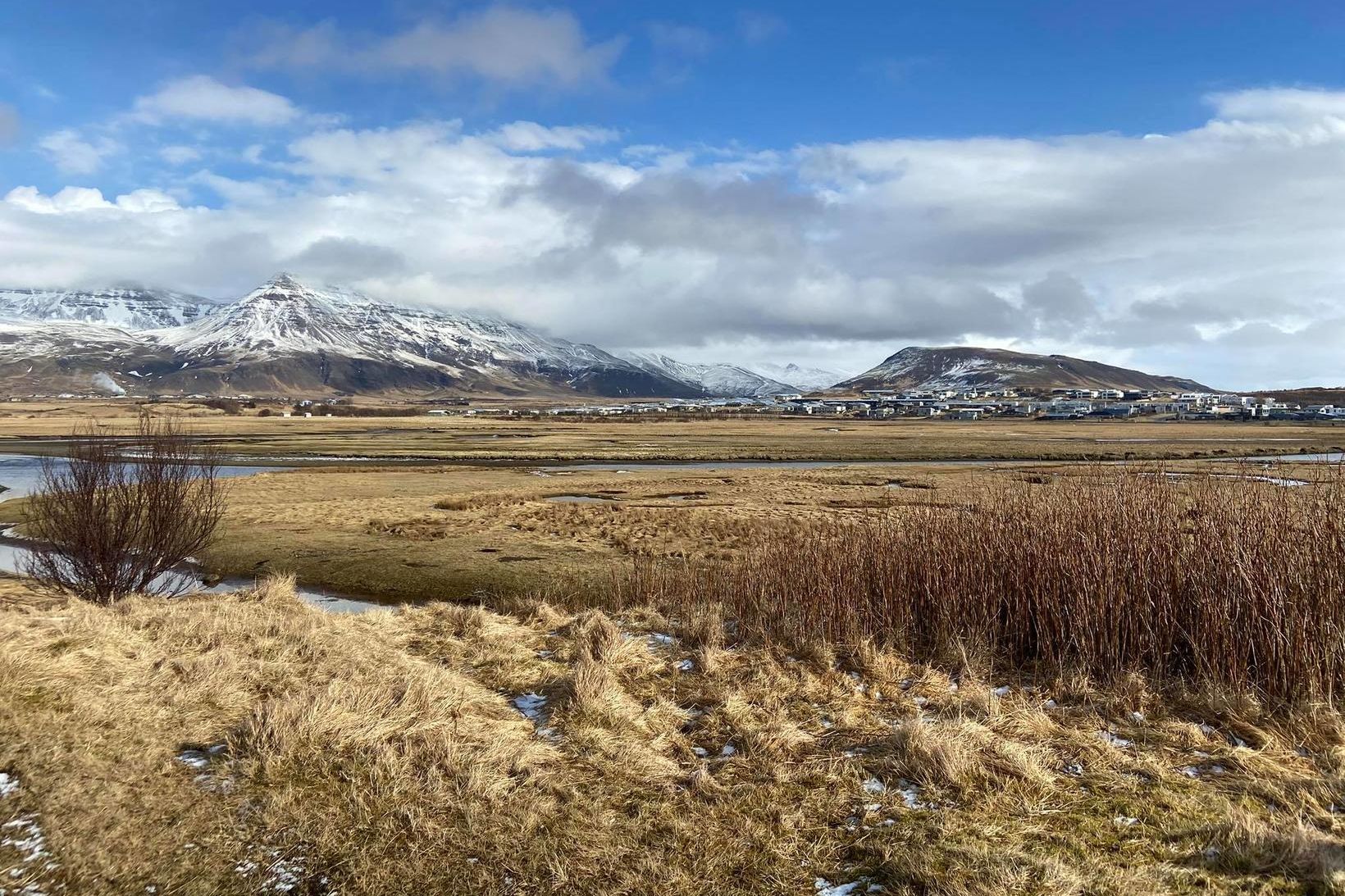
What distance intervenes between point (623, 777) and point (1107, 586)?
7702 millimetres

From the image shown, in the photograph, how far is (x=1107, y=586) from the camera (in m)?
11.1

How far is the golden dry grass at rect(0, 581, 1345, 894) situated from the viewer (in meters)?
5.82

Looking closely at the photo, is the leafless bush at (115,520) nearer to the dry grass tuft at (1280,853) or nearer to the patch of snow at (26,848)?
the patch of snow at (26,848)

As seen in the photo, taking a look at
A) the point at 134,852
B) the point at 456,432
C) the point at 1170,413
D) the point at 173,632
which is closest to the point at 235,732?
the point at 134,852

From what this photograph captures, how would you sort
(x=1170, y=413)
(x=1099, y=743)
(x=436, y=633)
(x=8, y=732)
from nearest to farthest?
(x=8, y=732) < (x=1099, y=743) < (x=436, y=633) < (x=1170, y=413)

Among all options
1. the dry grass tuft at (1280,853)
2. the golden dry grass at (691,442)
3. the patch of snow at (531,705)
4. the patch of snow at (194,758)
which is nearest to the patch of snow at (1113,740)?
the dry grass tuft at (1280,853)

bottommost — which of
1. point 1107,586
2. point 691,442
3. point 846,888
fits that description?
point 691,442

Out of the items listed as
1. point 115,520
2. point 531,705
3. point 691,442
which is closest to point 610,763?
point 531,705

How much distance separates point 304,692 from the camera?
8344mm

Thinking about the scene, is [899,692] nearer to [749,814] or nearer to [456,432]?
[749,814]

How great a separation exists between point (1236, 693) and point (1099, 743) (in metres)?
2.57

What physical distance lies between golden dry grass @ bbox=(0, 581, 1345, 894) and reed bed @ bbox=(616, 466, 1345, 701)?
89cm

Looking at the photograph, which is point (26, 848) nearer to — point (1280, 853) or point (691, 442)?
point (1280, 853)

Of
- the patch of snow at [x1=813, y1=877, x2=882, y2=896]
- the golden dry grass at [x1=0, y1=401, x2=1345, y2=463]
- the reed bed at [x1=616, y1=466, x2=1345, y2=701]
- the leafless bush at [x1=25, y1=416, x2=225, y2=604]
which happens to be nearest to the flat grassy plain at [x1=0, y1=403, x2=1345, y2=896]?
the patch of snow at [x1=813, y1=877, x2=882, y2=896]
